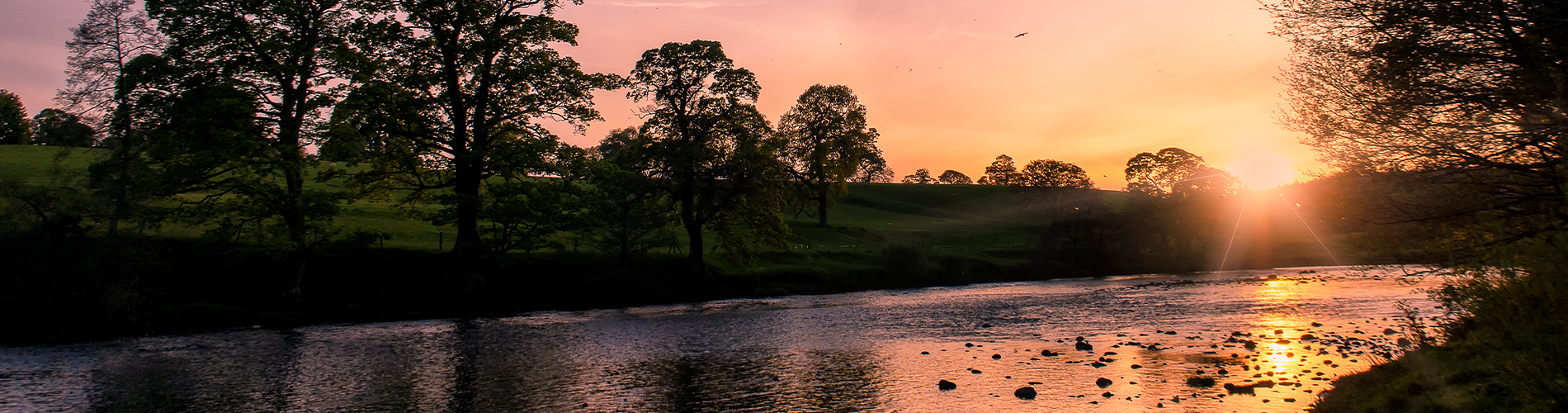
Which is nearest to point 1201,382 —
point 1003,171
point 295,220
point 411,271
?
point 295,220

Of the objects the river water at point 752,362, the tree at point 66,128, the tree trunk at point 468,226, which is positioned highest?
the tree at point 66,128

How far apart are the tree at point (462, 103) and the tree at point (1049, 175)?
266 feet

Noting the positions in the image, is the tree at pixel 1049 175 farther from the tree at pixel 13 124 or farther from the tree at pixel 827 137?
the tree at pixel 13 124

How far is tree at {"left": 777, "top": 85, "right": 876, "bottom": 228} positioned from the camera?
76.4m

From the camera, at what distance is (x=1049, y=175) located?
10944 centimetres

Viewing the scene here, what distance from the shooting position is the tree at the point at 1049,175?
109 meters

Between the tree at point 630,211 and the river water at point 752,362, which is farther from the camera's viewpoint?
the tree at point 630,211

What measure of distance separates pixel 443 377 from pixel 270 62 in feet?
79.3

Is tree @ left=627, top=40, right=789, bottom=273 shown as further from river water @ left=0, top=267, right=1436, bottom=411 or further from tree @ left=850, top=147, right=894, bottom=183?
→ tree @ left=850, top=147, right=894, bottom=183

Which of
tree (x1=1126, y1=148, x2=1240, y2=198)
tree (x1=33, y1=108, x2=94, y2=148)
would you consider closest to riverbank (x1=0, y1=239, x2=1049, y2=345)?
tree (x1=33, y1=108, x2=94, y2=148)

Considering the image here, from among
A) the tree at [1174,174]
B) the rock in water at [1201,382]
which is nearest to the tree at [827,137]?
the tree at [1174,174]

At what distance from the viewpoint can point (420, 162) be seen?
40.5 m

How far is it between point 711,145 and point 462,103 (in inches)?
602

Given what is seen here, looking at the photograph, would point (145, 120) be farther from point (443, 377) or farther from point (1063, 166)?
point (1063, 166)
